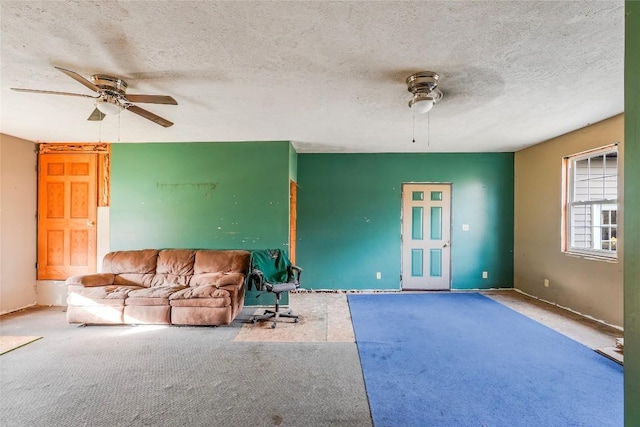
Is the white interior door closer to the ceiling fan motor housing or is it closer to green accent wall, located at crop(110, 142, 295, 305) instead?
green accent wall, located at crop(110, 142, 295, 305)

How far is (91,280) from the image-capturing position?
3.65 m

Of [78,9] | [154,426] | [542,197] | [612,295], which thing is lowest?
[154,426]

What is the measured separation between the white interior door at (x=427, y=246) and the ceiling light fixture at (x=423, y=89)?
2896mm

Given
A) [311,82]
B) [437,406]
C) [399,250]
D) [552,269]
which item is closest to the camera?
[437,406]

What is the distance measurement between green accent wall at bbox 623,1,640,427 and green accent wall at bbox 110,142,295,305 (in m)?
3.71

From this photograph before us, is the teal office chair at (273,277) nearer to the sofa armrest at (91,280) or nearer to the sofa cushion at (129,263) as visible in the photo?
the sofa cushion at (129,263)

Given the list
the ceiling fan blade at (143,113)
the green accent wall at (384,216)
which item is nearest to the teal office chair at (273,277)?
the green accent wall at (384,216)

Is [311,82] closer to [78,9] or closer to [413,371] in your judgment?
[78,9]

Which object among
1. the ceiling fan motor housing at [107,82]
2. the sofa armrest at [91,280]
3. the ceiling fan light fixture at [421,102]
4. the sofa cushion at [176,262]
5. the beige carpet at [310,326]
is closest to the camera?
the ceiling fan motor housing at [107,82]

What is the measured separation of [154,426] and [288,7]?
268 centimetres

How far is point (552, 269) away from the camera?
437cm

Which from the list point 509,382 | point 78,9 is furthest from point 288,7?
point 509,382

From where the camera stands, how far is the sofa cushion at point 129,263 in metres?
4.00

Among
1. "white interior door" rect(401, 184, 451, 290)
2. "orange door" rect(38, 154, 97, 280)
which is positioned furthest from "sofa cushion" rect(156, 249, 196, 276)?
"white interior door" rect(401, 184, 451, 290)
